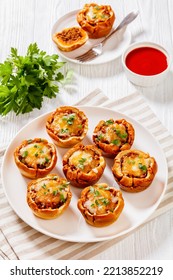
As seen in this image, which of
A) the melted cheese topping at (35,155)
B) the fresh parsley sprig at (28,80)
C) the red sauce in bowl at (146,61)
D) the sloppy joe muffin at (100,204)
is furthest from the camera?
the red sauce in bowl at (146,61)

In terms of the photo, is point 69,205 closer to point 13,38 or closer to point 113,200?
point 113,200

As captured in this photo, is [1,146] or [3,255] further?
[1,146]

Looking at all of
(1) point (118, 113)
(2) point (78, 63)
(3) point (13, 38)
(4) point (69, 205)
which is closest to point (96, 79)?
(2) point (78, 63)

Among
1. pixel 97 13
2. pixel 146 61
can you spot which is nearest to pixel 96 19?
pixel 97 13

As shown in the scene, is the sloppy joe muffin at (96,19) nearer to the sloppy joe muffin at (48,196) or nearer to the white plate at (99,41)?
the white plate at (99,41)

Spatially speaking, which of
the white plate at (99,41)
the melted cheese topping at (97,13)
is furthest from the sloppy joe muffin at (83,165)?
the melted cheese topping at (97,13)

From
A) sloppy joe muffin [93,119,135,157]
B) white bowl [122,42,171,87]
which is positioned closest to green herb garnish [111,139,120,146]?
sloppy joe muffin [93,119,135,157]
